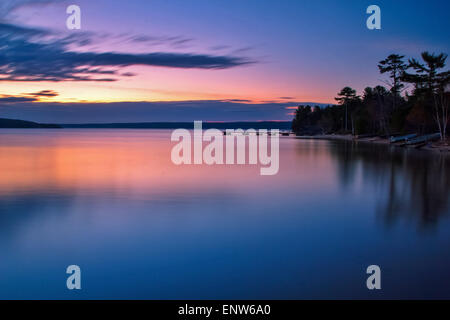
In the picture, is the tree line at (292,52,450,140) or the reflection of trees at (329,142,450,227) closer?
the reflection of trees at (329,142,450,227)

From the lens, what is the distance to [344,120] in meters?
91.6

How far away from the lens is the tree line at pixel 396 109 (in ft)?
126

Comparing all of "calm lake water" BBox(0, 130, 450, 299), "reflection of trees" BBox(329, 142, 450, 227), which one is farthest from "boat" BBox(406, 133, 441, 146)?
"calm lake water" BBox(0, 130, 450, 299)

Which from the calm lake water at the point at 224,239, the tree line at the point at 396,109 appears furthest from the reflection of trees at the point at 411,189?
the tree line at the point at 396,109

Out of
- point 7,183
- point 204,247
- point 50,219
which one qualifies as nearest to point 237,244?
point 204,247

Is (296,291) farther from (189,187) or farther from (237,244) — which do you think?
(189,187)

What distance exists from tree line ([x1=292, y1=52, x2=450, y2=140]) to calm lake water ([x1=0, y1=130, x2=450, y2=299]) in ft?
93.5

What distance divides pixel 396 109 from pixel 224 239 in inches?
2190

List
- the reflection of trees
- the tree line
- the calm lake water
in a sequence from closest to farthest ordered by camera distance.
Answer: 1. the calm lake water
2. the reflection of trees
3. the tree line

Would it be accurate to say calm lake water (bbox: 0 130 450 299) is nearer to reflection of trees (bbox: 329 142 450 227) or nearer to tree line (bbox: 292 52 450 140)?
reflection of trees (bbox: 329 142 450 227)

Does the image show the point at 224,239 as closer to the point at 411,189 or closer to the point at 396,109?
the point at 411,189

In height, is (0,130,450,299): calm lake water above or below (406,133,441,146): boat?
below

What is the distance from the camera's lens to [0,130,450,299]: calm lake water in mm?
5277
